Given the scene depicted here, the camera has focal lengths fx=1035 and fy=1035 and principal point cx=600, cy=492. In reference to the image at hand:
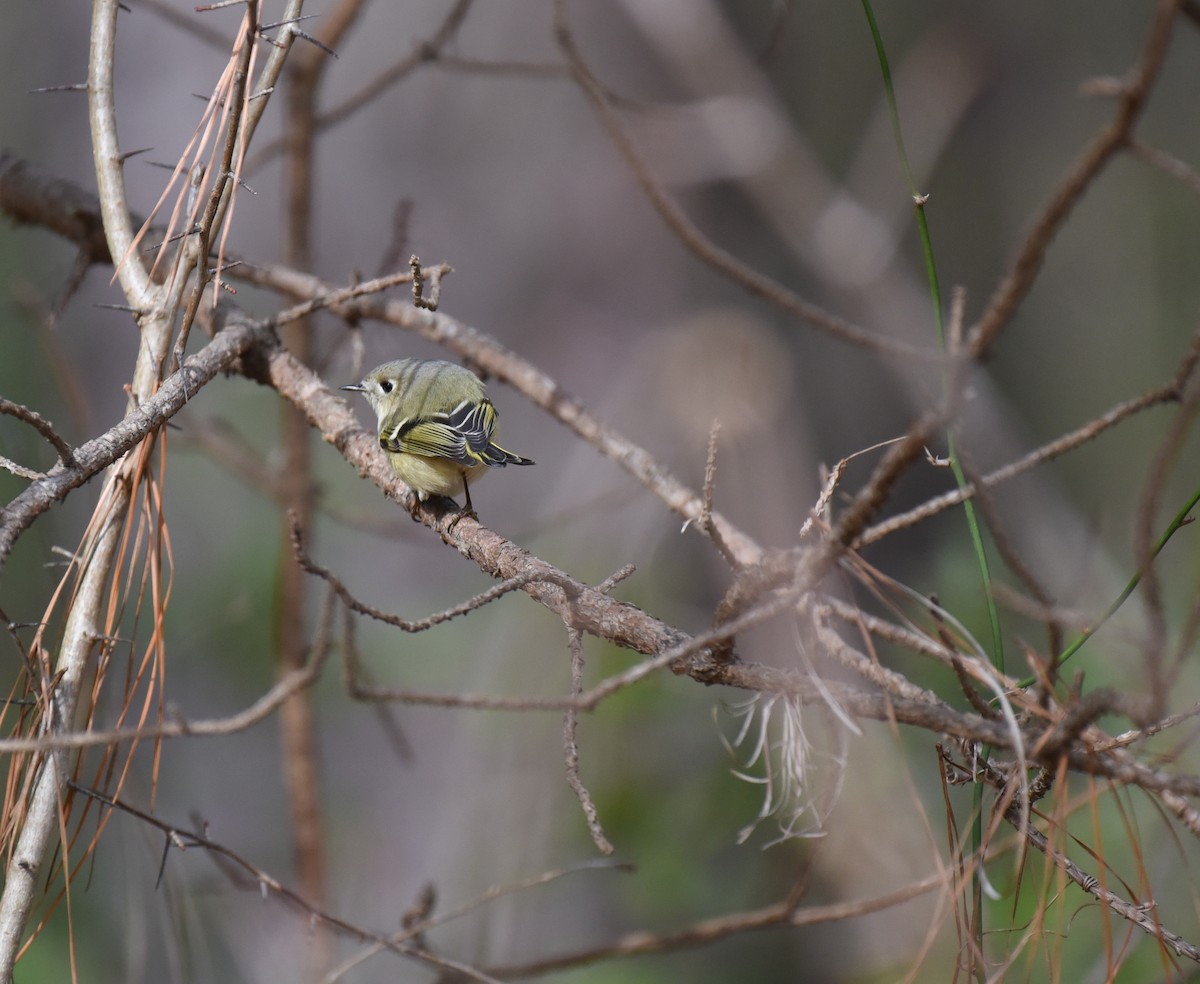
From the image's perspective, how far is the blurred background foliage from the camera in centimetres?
283

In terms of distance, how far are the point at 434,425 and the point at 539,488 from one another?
174 centimetres

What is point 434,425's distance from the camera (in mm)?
1716

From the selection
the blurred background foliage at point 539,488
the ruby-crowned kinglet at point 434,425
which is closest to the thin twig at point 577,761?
the ruby-crowned kinglet at point 434,425

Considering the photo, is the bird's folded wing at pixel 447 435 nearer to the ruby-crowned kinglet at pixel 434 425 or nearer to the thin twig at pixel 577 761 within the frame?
the ruby-crowned kinglet at pixel 434 425

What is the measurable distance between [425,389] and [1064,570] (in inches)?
105

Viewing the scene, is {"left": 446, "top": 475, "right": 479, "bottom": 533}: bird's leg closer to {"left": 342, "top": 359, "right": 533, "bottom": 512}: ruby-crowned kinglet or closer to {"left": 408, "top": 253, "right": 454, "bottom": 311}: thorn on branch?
{"left": 342, "top": 359, "right": 533, "bottom": 512}: ruby-crowned kinglet

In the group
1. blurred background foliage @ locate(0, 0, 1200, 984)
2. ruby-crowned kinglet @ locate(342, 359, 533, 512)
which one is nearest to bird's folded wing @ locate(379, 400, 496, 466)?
ruby-crowned kinglet @ locate(342, 359, 533, 512)

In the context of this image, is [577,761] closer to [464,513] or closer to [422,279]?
[422,279]

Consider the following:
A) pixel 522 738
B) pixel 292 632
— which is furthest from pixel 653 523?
pixel 292 632

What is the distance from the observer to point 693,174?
3.92 meters

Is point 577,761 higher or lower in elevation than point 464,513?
lower

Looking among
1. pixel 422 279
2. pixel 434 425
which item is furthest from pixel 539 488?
pixel 422 279

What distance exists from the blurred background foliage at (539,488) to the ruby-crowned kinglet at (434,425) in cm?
56

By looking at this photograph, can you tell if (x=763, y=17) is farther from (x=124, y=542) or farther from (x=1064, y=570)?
(x=124, y=542)
